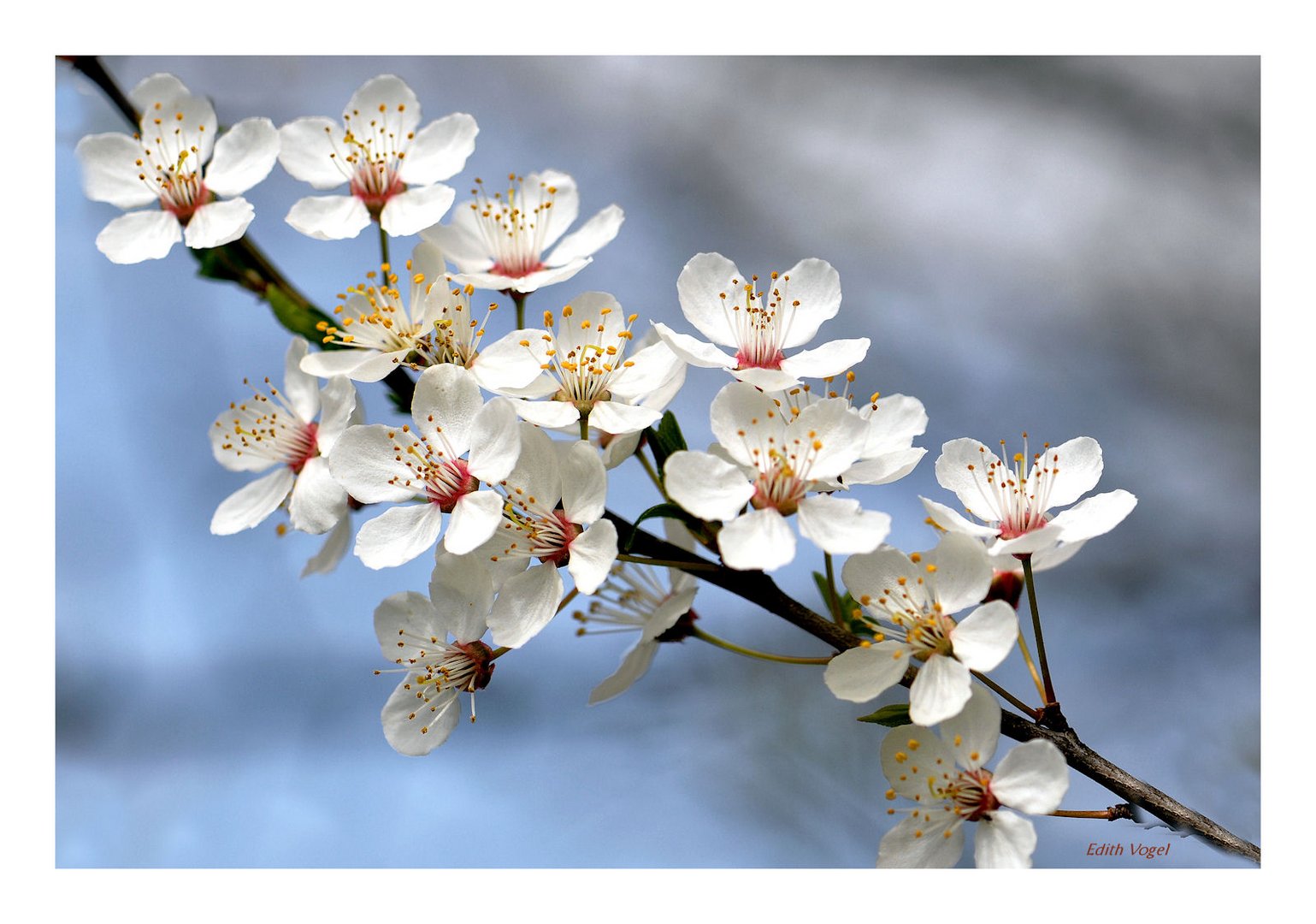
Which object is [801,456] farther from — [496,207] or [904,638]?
[496,207]

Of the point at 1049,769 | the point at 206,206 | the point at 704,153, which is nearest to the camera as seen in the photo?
the point at 1049,769

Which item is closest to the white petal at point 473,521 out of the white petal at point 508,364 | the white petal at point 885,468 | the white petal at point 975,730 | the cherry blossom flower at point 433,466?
the cherry blossom flower at point 433,466

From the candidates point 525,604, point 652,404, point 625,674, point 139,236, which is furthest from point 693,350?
point 139,236

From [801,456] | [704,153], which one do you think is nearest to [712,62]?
[704,153]

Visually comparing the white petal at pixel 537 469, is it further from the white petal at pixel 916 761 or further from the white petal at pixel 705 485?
the white petal at pixel 916 761

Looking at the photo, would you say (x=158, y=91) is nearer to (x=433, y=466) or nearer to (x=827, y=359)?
(x=433, y=466)

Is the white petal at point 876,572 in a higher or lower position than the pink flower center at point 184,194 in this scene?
lower
